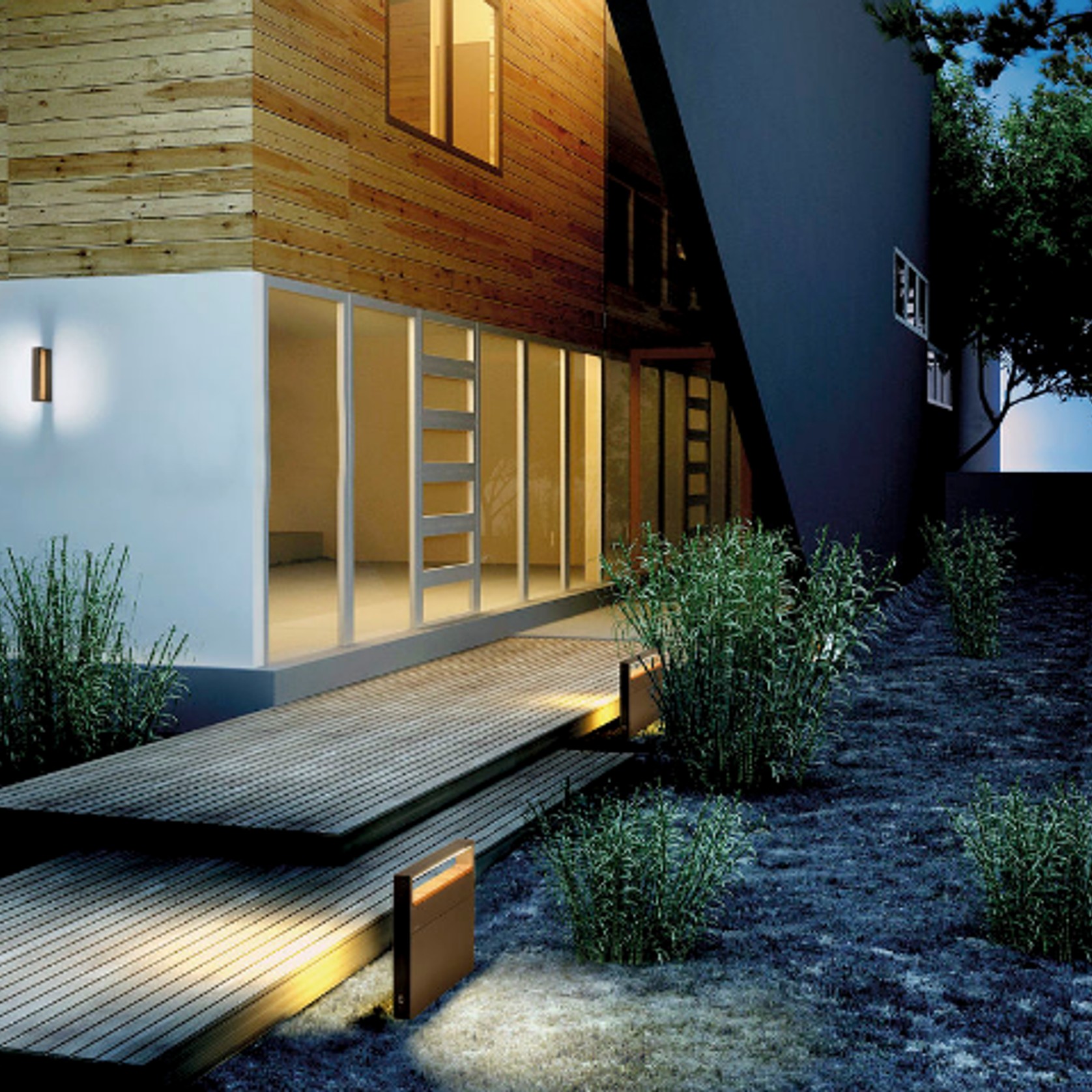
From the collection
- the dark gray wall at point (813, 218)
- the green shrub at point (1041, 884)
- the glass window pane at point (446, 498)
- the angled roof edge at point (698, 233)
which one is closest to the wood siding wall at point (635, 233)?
the dark gray wall at point (813, 218)

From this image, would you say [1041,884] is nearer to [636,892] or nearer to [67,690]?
[636,892]

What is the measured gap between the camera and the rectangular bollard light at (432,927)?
351 cm

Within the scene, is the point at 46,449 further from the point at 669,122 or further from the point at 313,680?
the point at 669,122

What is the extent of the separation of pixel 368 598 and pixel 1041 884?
695 cm

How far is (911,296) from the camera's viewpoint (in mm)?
15930

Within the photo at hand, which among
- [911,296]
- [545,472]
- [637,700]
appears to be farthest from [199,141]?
[911,296]

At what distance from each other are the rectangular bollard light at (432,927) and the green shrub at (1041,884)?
4.81 feet

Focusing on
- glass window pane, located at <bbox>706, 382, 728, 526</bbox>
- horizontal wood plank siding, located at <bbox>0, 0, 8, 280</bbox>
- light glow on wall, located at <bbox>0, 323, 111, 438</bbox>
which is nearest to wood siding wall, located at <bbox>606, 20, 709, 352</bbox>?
glass window pane, located at <bbox>706, 382, 728, 526</bbox>

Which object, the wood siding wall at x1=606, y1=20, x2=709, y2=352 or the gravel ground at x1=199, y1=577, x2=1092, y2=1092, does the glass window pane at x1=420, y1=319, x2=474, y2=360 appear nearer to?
the wood siding wall at x1=606, y1=20, x2=709, y2=352

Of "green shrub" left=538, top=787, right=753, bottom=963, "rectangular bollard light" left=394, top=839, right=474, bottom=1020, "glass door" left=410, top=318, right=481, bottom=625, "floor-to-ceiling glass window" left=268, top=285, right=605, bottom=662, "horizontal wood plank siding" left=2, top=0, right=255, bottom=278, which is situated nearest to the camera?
"rectangular bollard light" left=394, top=839, right=474, bottom=1020

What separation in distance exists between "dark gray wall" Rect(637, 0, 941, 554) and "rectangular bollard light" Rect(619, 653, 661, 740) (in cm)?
223

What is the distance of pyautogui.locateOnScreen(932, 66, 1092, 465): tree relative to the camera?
19828 mm

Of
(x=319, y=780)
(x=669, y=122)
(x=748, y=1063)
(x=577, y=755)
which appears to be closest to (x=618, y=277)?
(x=669, y=122)

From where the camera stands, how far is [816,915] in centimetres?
432
